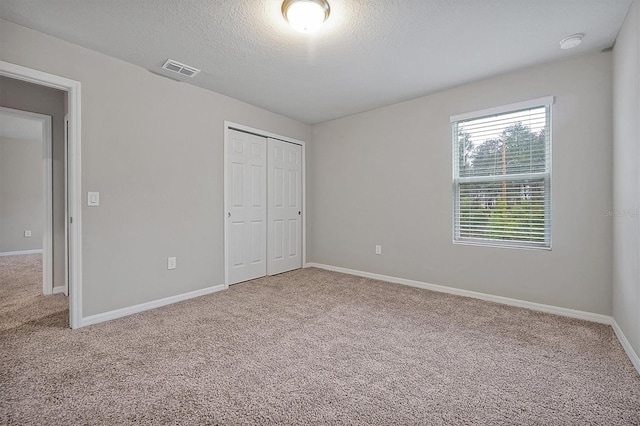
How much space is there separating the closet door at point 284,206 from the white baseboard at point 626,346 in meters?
3.70

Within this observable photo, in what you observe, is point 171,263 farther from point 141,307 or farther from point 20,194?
point 20,194

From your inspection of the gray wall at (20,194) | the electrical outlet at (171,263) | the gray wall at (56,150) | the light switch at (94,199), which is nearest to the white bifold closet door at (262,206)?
the electrical outlet at (171,263)

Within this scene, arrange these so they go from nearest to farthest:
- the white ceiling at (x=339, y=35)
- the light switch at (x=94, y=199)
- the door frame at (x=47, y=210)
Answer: the white ceiling at (x=339, y=35), the light switch at (x=94, y=199), the door frame at (x=47, y=210)

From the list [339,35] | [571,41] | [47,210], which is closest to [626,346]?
[571,41]

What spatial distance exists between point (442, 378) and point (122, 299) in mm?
2820

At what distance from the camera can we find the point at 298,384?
1665 mm

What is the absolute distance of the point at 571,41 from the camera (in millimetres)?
2346

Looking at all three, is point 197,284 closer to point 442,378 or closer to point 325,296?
point 325,296

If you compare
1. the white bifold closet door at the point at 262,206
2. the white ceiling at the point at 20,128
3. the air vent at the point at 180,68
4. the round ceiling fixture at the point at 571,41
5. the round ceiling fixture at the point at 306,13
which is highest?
the white ceiling at the point at 20,128

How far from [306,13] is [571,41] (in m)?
2.19

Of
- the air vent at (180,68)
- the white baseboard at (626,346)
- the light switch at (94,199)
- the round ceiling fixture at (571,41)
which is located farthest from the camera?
the air vent at (180,68)

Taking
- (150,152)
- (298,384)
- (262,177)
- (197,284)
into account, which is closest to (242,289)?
(197,284)

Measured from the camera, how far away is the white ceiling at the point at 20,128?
490 cm

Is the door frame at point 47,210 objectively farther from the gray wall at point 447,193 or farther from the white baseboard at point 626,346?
the white baseboard at point 626,346
